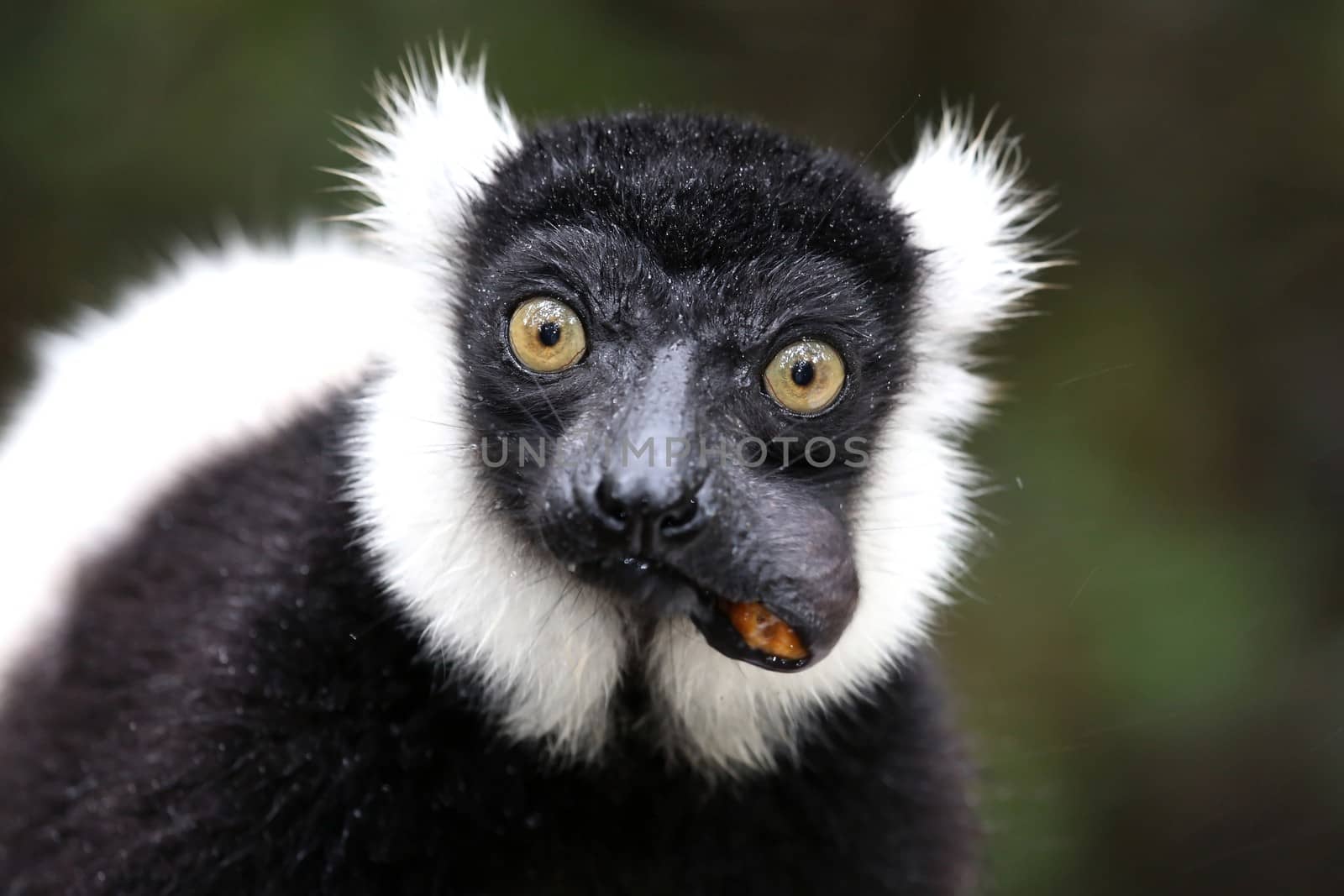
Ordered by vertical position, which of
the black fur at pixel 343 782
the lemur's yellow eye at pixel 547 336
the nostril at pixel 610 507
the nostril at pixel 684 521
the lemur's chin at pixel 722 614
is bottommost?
the black fur at pixel 343 782

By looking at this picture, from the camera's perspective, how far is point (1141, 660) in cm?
530

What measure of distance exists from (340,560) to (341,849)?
1.92 ft

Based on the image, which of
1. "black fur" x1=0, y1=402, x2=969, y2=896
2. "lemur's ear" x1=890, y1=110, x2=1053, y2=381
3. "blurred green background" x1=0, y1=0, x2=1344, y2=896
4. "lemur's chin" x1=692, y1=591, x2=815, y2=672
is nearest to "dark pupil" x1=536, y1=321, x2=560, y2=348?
"lemur's chin" x1=692, y1=591, x2=815, y2=672

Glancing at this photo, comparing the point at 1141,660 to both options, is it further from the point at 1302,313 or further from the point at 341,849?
the point at 341,849

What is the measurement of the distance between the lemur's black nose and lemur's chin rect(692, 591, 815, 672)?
19 centimetres

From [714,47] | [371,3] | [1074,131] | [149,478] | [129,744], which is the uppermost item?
[1074,131]

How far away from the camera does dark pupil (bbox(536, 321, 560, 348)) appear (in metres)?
2.54

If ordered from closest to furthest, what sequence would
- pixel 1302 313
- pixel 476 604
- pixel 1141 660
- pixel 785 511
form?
pixel 785 511 → pixel 476 604 → pixel 1141 660 → pixel 1302 313

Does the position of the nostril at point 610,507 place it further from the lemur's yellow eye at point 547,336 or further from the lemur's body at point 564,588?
the lemur's yellow eye at point 547,336

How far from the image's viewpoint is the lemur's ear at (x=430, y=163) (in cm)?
291

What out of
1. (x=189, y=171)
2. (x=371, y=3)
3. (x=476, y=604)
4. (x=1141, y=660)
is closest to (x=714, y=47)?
(x=371, y=3)

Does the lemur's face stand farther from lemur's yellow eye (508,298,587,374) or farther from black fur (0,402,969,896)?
black fur (0,402,969,896)

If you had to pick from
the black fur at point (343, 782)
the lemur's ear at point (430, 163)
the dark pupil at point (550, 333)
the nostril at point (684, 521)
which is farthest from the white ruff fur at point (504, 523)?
the nostril at point (684, 521)

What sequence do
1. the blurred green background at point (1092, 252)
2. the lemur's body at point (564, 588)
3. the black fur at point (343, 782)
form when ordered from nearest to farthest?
the lemur's body at point (564, 588) → the black fur at point (343, 782) → the blurred green background at point (1092, 252)
